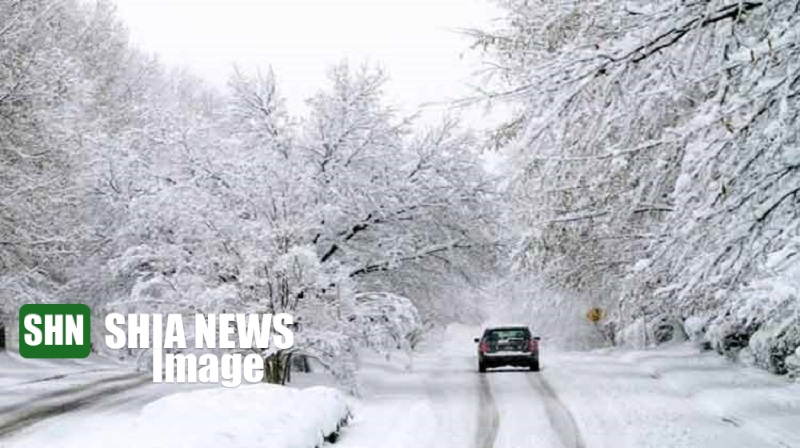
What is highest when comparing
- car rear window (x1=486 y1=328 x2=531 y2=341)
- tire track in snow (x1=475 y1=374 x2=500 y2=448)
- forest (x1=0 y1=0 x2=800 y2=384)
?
forest (x1=0 y1=0 x2=800 y2=384)

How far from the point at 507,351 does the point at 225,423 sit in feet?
57.3

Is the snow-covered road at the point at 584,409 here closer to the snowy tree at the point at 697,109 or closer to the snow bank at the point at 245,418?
the snow bank at the point at 245,418

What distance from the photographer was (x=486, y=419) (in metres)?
15.8

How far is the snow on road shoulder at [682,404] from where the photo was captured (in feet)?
43.2

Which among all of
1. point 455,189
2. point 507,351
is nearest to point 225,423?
point 455,189

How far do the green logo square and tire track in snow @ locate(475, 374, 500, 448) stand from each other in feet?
39.1

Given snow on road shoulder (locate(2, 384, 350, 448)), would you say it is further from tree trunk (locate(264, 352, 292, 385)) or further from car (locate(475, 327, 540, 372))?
car (locate(475, 327, 540, 372))

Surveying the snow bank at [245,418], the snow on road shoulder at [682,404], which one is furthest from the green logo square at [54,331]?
the snow on road shoulder at [682,404]

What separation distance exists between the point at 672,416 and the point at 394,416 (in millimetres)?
4810

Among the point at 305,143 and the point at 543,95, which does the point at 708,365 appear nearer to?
the point at 305,143

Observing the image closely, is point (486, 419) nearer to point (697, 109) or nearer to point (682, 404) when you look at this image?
point (682, 404)

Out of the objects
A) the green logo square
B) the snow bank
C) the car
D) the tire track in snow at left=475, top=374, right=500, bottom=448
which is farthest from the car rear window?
the snow bank

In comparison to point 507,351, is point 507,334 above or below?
above

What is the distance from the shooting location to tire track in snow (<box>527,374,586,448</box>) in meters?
13.2
